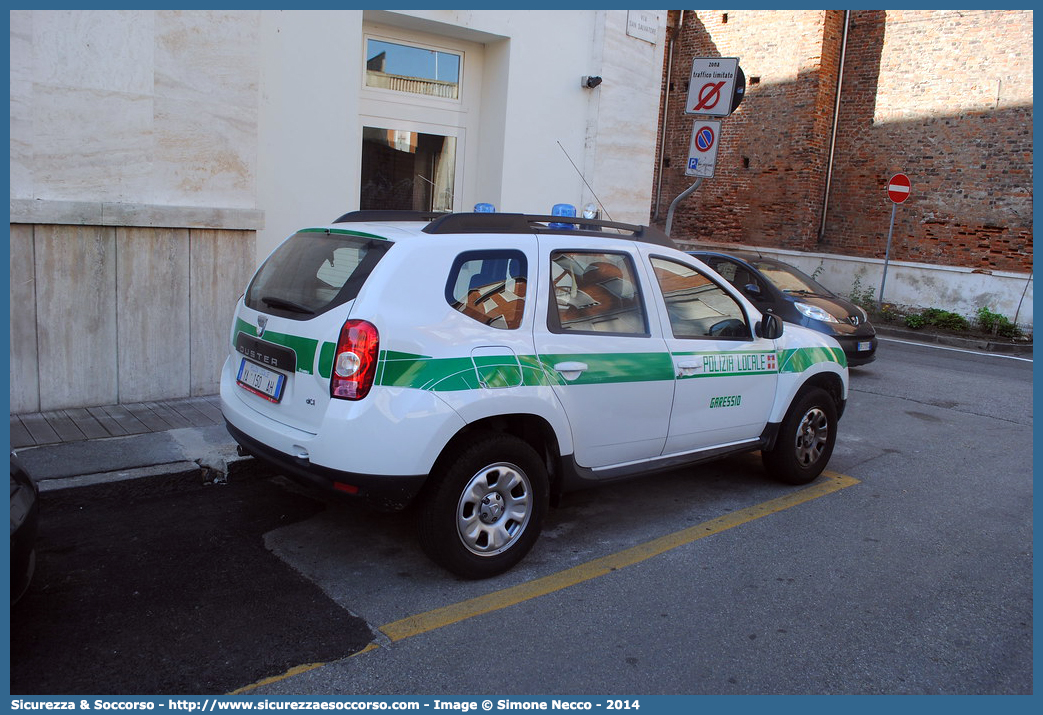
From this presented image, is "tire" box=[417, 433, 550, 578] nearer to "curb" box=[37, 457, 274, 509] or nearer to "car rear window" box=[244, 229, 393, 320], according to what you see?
"car rear window" box=[244, 229, 393, 320]

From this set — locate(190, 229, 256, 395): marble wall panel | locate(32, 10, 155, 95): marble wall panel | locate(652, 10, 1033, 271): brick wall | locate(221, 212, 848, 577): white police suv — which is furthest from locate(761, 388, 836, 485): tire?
locate(652, 10, 1033, 271): brick wall

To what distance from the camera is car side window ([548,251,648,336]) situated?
452 centimetres

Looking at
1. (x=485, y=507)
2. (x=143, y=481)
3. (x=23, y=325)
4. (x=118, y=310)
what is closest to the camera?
(x=485, y=507)

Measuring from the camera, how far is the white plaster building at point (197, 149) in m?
6.16

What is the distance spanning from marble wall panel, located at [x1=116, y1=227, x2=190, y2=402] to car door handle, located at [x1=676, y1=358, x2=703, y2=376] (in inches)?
168

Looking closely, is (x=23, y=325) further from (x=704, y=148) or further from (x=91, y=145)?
(x=704, y=148)

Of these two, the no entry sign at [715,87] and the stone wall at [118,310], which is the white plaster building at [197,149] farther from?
the no entry sign at [715,87]

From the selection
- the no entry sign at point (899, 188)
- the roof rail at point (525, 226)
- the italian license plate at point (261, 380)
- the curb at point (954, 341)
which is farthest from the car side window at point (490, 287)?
the no entry sign at point (899, 188)

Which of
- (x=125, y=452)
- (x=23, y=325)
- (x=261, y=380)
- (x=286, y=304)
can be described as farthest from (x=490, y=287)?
(x=23, y=325)

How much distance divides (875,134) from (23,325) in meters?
18.2

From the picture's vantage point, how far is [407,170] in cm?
907

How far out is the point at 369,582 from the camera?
165 inches

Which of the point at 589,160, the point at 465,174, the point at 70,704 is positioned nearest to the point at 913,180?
the point at 589,160

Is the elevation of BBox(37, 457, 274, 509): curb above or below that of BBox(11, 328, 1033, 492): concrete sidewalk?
below
